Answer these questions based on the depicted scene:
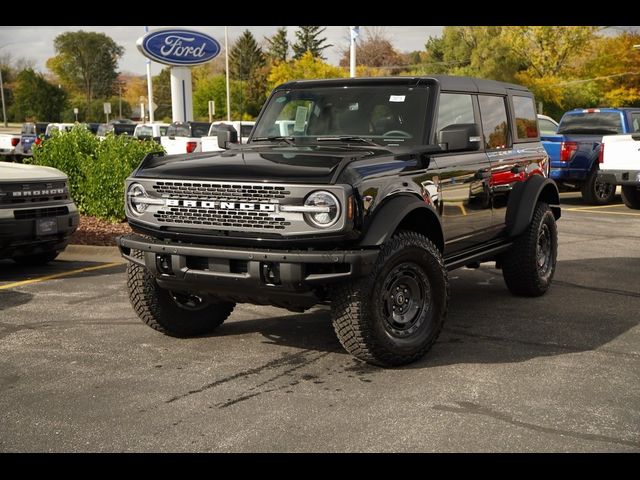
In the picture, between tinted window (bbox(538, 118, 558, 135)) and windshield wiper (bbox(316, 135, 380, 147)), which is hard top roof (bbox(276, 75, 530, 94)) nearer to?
windshield wiper (bbox(316, 135, 380, 147))

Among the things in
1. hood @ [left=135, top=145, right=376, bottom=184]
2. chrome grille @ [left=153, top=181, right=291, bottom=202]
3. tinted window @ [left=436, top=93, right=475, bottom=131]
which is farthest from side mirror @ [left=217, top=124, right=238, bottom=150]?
tinted window @ [left=436, top=93, right=475, bottom=131]

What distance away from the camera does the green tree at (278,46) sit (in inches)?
3869

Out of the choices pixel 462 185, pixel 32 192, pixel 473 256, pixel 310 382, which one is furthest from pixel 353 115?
pixel 32 192

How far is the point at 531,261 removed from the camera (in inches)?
287

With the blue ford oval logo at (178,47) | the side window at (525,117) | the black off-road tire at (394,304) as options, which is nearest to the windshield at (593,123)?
the side window at (525,117)

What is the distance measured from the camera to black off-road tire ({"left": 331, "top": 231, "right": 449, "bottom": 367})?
495cm

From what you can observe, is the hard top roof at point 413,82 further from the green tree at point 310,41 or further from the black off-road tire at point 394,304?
the green tree at point 310,41

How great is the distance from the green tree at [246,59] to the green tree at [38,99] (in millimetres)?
20137

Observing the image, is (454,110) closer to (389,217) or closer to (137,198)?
(389,217)

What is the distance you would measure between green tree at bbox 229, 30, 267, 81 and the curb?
272 feet

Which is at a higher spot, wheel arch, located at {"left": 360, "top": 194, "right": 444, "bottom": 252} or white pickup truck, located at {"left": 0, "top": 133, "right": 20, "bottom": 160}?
white pickup truck, located at {"left": 0, "top": 133, "right": 20, "bottom": 160}

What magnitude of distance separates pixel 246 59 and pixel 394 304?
90.5 metres

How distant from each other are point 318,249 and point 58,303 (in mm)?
3409
